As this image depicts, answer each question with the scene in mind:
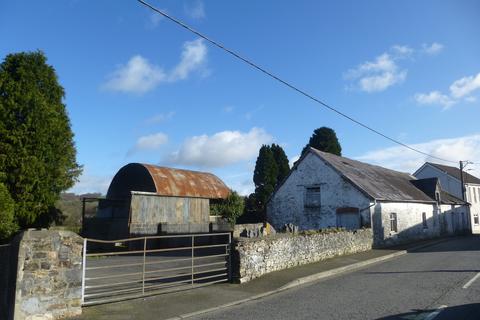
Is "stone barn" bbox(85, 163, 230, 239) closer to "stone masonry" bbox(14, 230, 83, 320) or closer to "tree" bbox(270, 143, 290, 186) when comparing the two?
"tree" bbox(270, 143, 290, 186)

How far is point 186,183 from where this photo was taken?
101ft

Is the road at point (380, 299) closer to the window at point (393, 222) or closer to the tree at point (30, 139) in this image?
the window at point (393, 222)

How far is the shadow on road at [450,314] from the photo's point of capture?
7553 mm

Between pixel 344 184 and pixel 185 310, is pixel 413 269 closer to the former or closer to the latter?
pixel 185 310

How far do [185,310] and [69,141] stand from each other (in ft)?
56.1

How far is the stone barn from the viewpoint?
2461 centimetres

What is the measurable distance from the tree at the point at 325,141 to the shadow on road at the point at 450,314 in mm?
39620

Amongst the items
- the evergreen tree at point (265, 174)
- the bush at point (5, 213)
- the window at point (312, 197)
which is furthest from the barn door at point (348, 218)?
the bush at point (5, 213)

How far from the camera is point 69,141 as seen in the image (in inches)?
905

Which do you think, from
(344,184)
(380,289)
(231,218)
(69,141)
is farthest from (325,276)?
(231,218)

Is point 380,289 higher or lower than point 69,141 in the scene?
lower

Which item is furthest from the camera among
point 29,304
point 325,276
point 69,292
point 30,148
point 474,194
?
point 474,194

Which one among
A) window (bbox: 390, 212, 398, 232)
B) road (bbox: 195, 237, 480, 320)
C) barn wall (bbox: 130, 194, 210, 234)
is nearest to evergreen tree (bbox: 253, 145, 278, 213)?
barn wall (bbox: 130, 194, 210, 234)

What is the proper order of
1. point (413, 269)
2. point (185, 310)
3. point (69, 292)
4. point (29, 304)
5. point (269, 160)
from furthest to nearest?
point (269, 160), point (413, 269), point (185, 310), point (69, 292), point (29, 304)
